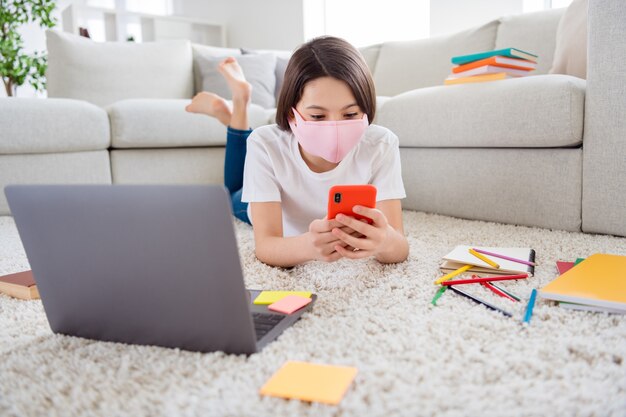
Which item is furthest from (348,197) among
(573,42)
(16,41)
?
(16,41)

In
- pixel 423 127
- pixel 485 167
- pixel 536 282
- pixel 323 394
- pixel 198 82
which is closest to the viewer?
pixel 323 394

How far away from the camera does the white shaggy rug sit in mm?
592

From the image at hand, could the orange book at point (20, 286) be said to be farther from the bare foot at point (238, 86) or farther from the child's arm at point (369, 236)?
the bare foot at point (238, 86)

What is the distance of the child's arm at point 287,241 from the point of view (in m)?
0.99

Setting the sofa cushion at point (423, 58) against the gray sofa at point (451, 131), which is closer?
the gray sofa at point (451, 131)

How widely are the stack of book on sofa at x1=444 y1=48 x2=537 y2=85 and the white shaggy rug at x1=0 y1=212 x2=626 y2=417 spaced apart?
1040 mm

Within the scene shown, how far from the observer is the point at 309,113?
112cm

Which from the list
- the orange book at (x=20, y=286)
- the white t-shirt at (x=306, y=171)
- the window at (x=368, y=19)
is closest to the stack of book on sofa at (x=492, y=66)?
the white t-shirt at (x=306, y=171)

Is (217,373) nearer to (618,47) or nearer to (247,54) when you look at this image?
(618,47)

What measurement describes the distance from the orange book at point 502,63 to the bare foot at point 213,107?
0.91m

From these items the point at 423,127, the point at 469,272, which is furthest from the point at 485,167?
the point at 469,272

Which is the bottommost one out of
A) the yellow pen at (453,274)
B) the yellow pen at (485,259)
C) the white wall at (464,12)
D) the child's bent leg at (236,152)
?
the yellow pen at (453,274)

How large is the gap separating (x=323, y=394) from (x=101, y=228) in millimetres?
369

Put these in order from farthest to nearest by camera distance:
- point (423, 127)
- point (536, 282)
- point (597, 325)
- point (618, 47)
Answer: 1. point (423, 127)
2. point (618, 47)
3. point (536, 282)
4. point (597, 325)
